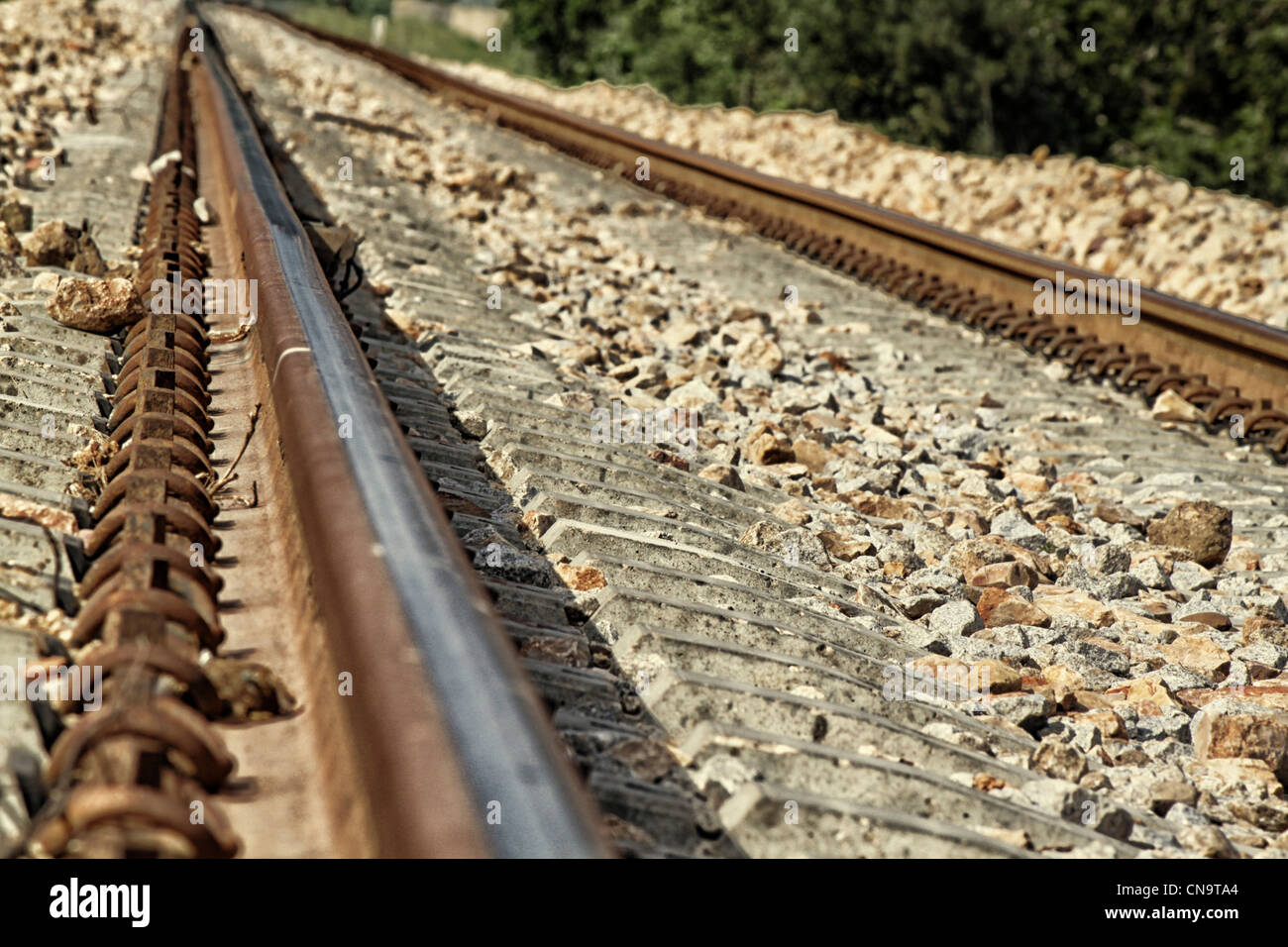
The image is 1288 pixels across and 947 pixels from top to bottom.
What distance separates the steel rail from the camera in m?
1.38

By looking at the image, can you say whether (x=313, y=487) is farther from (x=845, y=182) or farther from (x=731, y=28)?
(x=731, y=28)

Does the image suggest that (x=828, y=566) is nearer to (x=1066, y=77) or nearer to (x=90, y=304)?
(x=90, y=304)

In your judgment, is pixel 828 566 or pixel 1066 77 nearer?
pixel 828 566

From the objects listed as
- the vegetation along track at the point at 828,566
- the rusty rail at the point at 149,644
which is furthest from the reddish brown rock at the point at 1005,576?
the rusty rail at the point at 149,644

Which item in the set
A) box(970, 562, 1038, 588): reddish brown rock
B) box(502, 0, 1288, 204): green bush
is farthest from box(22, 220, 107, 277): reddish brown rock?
box(502, 0, 1288, 204): green bush

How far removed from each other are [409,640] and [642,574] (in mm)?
1323

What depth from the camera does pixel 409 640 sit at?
1666 mm

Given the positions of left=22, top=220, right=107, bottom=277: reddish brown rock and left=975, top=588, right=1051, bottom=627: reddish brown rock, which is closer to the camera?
left=975, top=588, right=1051, bottom=627: reddish brown rock

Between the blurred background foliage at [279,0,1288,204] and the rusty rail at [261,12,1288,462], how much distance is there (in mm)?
6636

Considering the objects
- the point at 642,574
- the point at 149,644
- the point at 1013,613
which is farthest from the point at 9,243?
the point at 1013,613

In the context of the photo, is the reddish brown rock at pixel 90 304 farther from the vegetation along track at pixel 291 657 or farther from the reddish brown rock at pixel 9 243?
the reddish brown rock at pixel 9 243

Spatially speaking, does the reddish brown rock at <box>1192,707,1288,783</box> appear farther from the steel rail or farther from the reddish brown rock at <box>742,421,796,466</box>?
the reddish brown rock at <box>742,421,796,466</box>

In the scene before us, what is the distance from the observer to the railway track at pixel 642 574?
66.7 inches

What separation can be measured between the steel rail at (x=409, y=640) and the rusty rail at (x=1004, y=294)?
4.19m
